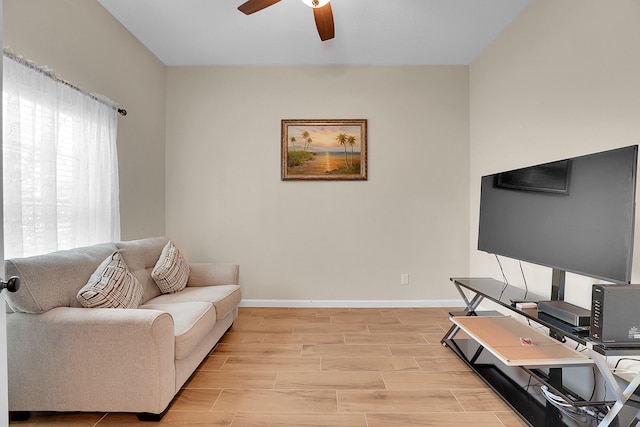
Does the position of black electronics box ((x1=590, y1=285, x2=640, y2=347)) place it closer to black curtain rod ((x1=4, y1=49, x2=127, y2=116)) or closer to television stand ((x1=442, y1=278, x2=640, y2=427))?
television stand ((x1=442, y1=278, x2=640, y2=427))

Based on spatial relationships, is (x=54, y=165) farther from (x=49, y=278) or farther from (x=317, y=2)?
(x=317, y=2)

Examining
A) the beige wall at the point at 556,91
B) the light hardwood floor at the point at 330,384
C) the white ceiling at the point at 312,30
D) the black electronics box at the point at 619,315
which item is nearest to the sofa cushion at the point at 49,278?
the light hardwood floor at the point at 330,384

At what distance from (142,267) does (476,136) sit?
11.9 feet

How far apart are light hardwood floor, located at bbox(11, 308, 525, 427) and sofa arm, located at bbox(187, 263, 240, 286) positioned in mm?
487

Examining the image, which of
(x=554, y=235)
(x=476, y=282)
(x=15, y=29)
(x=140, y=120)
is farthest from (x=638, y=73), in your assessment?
(x=140, y=120)

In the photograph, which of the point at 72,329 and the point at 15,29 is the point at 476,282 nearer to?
the point at 72,329

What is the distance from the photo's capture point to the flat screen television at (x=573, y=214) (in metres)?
1.65

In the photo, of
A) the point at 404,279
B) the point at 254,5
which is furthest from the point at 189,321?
the point at 404,279

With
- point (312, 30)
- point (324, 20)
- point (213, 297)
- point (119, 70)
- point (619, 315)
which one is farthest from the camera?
point (312, 30)

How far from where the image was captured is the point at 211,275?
3.22m

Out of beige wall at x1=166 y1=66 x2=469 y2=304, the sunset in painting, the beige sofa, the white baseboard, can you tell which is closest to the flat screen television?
beige wall at x1=166 y1=66 x2=469 y2=304

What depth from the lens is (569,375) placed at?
2045 mm

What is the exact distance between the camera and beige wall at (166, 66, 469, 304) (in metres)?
3.92

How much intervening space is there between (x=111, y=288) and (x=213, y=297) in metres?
0.79
